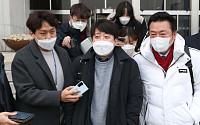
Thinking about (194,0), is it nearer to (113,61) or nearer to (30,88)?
(113,61)

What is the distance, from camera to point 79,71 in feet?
6.82

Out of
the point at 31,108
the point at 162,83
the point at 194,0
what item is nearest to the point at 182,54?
the point at 162,83

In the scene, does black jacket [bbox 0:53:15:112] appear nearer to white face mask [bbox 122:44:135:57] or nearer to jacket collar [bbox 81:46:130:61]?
jacket collar [bbox 81:46:130:61]

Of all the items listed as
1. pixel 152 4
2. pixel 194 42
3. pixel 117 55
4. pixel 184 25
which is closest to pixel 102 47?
pixel 117 55

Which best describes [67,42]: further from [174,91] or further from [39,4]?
[39,4]

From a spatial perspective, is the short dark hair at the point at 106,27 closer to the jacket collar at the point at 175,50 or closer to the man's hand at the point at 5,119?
the jacket collar at the point at 175,50

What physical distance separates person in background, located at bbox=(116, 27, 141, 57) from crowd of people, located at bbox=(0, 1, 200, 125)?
658 millimetres

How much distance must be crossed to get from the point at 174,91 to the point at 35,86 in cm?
136

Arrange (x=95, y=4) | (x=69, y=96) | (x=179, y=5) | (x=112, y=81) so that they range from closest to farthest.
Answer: (x=69, y=96) < (x=112, y=81) < (x=95, y=4) < (x=179, y=5)

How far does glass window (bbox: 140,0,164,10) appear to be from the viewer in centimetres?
710

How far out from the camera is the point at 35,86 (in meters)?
1.99

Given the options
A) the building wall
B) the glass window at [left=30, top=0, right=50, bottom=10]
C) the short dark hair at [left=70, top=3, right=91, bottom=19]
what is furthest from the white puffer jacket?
the glass window at [left=30, top=0, right=50, bottom=10]

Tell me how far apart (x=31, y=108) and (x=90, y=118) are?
1.98 ft

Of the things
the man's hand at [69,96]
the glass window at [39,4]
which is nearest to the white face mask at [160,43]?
the man's hand at [69,96]
